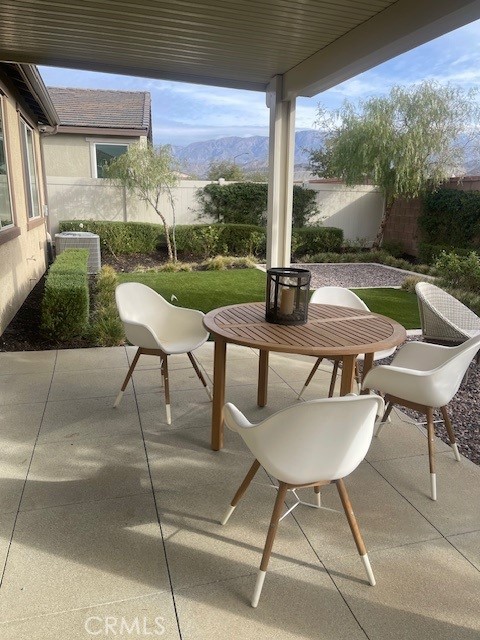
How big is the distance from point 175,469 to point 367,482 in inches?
38.8

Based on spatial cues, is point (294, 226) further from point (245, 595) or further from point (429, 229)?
point (245, 595)

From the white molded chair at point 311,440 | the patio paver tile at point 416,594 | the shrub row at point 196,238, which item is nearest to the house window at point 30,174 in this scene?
the shrub row at point 196,238

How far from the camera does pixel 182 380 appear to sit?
11.8ft

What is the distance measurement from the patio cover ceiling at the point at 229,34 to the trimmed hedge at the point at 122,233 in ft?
20.9

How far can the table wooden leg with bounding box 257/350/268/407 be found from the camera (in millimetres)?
3109

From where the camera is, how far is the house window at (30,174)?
6.86 metres

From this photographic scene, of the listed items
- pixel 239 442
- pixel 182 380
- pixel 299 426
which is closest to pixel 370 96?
pixel 182 380

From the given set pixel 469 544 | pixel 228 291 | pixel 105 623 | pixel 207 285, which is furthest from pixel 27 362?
pixel 207 285

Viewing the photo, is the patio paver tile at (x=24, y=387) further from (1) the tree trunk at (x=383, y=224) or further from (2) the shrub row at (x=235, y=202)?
(1) the tree trunk at (x=383, y=224)


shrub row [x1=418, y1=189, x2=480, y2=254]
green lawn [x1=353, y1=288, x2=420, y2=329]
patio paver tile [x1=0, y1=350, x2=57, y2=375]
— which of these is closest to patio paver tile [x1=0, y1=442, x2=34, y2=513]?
patio paver tile [x1=0, y1=350, x2=57, y2=375]

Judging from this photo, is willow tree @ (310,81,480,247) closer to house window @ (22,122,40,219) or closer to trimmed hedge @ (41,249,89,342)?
house window @ (22,122,40,219)

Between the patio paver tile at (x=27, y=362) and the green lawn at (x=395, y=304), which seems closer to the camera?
the patio paver tile at (x=27, y=362)

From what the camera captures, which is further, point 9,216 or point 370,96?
point 370,96

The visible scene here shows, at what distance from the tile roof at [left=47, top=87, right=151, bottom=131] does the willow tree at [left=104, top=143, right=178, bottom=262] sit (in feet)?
7.21
